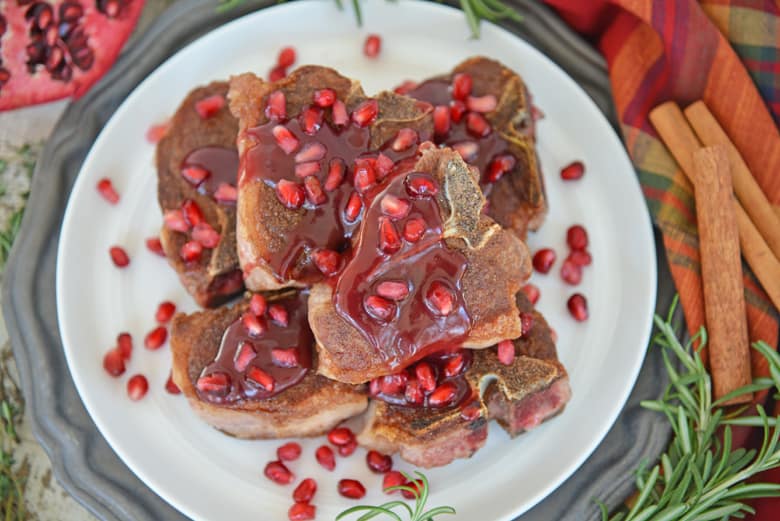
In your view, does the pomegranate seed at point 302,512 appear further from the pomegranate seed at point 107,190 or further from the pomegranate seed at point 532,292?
the pomegranate seed at point 107,190

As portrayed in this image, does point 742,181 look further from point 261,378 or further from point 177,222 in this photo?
point 177,222

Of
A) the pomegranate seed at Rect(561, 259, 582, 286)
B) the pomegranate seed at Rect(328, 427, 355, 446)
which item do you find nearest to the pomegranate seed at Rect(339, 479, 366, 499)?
the pomegranate seed at Rect(328, 427, 355, 446)

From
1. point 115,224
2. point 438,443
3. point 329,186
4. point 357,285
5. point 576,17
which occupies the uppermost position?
point 576,17

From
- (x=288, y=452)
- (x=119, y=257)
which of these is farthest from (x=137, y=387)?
(x=288, y=452)

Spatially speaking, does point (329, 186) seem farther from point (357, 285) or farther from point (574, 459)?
point (574, 459)

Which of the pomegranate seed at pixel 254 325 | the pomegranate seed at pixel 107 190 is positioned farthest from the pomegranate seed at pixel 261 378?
the pomegranate seed at pixel 107 190

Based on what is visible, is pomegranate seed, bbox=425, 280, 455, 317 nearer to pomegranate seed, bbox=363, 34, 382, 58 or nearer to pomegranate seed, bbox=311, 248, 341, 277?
pomegranate seed, bbox=311, 248, 341, 277

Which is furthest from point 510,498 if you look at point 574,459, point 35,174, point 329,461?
point 35,174
